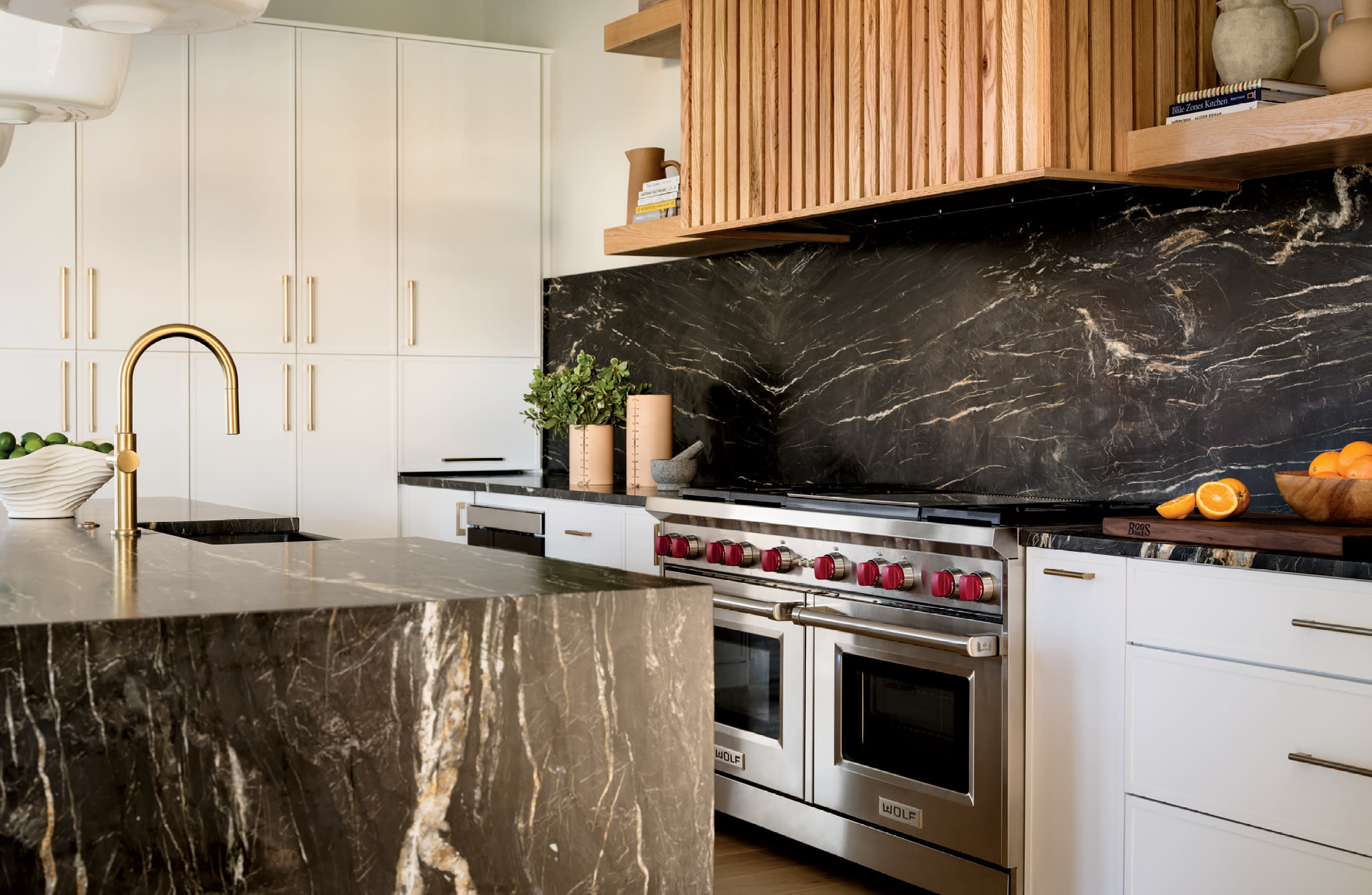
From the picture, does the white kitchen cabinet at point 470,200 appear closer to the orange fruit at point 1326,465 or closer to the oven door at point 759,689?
the oven door at point 759,689

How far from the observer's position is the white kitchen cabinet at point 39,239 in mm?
4199

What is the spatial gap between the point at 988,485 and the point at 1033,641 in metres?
0.77

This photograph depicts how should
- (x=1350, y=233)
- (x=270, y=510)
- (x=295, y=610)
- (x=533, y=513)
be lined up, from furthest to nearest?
(x=270, y=510), (x=533, y=513), (x=1350, y=233), (x=295, y=610)

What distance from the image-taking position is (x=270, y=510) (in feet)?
15.3

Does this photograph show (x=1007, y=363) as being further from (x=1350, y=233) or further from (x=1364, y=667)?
(x=1364, y=667)

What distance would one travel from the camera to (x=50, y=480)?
2.82m

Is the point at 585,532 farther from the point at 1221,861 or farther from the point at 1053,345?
the point at 1221,861

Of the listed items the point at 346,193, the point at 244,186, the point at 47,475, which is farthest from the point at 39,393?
the point at 47,475

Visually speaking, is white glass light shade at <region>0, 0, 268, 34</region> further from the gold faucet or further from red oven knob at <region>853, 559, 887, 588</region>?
red oven knob at <region>853, 559, 887, 588</region>

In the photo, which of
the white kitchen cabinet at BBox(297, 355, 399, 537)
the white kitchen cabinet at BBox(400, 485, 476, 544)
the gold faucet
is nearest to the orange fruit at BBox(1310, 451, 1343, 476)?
the gold faucet

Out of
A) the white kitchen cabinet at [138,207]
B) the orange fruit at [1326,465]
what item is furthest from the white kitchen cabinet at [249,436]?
the orange fruit at [1326,465]

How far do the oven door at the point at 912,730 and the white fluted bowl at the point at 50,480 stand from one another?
165cm

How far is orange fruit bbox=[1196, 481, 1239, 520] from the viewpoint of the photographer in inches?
91.8

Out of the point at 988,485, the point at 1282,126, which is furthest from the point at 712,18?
the point at 1282,126
